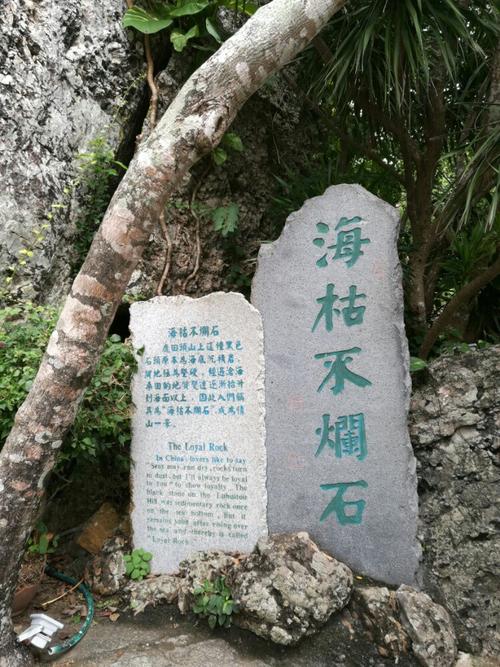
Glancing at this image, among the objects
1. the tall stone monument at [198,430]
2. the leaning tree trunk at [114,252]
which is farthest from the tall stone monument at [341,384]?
the leaning tree trunk at [114,252]

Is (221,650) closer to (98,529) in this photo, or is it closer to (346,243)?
(98,529)

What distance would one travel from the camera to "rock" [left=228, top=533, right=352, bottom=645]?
2438mm

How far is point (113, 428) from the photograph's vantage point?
306 cm

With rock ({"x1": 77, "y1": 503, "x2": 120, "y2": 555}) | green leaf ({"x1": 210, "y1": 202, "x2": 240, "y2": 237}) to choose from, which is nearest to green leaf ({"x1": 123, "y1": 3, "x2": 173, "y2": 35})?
green leaf ({"x1": 210, "y1": 202, "x2": 240, "y2": 237})

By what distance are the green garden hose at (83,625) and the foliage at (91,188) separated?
2306 millimetres

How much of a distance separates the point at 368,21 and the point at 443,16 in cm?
49

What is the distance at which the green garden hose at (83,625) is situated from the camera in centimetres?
253

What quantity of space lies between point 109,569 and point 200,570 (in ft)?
1.96

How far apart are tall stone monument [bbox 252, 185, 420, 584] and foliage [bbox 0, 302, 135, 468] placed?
0.90m

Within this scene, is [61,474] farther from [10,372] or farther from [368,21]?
[368,21]

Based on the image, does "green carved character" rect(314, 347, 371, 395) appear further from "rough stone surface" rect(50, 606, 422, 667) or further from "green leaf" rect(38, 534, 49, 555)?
"green leaf" rect(38, 534, 49, 555)

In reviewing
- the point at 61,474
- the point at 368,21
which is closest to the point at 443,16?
the point at 368,21

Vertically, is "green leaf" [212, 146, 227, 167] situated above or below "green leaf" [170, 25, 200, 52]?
below

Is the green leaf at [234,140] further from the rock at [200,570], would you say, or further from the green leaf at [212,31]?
the rock at [200,570]
